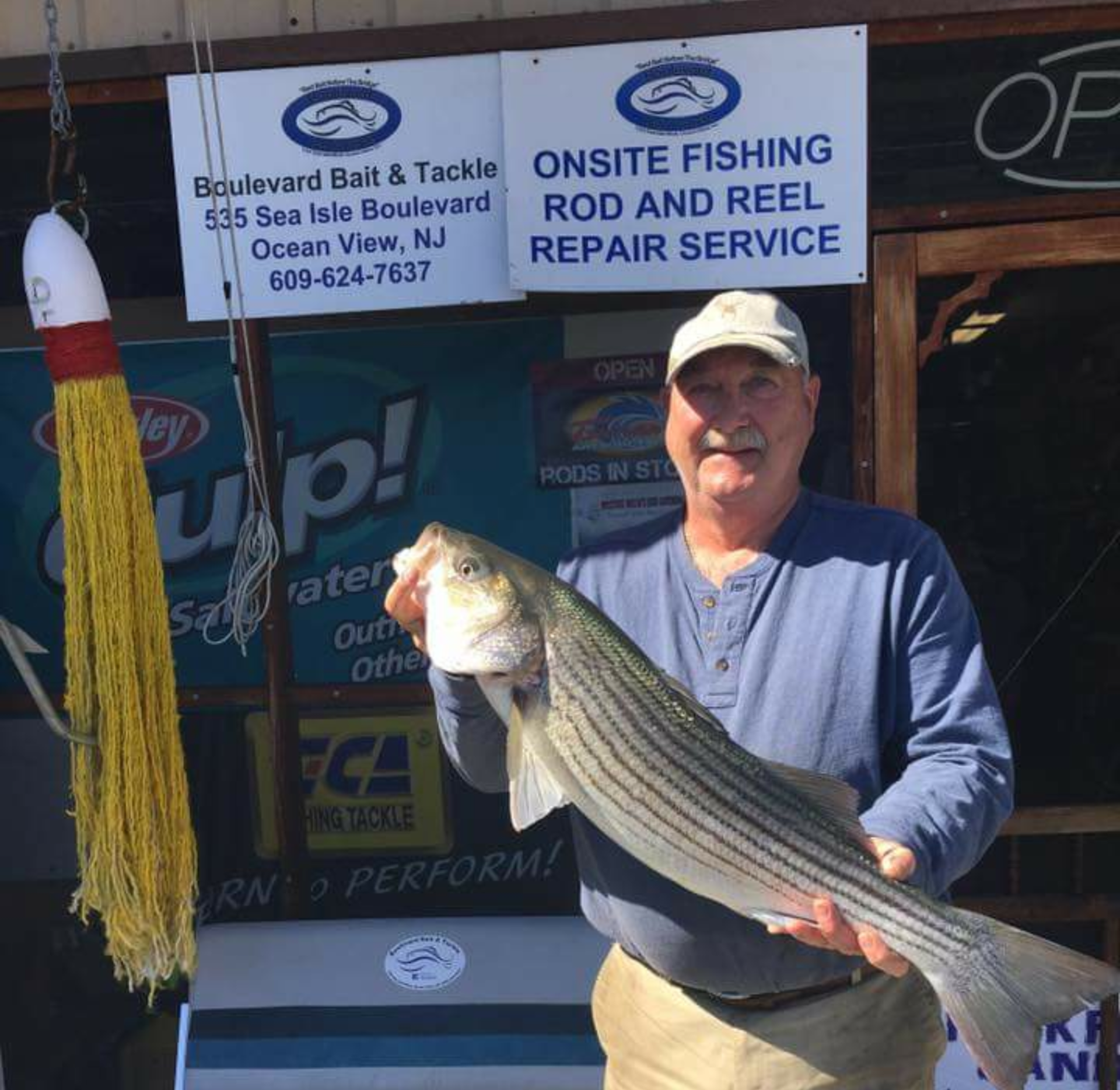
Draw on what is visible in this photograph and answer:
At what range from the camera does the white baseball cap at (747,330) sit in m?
2.26

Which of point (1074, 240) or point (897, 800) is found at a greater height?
point (1074, 240)

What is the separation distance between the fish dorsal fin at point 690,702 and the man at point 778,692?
0.16 metres

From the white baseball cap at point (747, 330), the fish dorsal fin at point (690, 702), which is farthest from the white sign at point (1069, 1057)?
the white baseball cap at point (747, 330)

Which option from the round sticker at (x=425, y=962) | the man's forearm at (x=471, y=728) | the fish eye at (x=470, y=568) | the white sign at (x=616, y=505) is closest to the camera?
the fish eye at (x=470, y=568)

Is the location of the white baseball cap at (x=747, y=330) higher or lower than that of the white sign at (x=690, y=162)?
lower

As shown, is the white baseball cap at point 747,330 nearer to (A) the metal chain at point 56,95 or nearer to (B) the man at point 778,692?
(B) the man at point 778,692

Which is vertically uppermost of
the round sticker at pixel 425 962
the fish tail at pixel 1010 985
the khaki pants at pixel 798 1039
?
the fish tail at pixel 1010 985

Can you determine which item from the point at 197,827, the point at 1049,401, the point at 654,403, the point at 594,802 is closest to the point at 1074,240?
the point at 1049,401

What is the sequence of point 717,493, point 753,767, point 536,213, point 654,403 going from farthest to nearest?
1. point 654,403
2. point 536,213
3. point 717,493
4. point 753,767

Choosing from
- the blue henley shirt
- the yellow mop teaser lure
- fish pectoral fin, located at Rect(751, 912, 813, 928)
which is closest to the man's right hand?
the blue henley shirt

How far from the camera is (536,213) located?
3305 millimetres

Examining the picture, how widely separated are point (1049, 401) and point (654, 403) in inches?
55.1

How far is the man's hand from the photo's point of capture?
1958 mm

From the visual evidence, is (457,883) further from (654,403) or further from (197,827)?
(654,403)
